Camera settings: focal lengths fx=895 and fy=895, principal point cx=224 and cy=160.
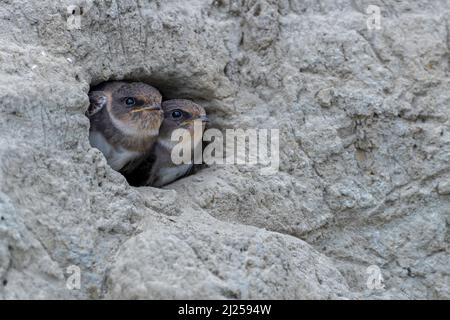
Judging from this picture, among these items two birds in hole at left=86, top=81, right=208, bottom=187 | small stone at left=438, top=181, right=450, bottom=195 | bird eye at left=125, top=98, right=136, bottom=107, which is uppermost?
bird eye at left=125, top=98, right=136, bottom=107

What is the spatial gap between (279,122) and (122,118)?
2.72ft

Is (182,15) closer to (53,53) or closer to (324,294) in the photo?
(53,53)

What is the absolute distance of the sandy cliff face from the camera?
3812 millimetres

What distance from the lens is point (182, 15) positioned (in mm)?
4574

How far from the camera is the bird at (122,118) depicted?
4.59 metres

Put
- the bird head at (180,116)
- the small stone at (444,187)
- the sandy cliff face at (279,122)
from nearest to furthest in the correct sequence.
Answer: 1. the sandy cliff face at (279,122)
2. the small stone at (444,187)
3. the bird head at (180,116)

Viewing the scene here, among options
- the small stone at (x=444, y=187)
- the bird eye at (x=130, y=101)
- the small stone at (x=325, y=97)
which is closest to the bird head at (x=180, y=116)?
the bird eye at (x=130, y=101)

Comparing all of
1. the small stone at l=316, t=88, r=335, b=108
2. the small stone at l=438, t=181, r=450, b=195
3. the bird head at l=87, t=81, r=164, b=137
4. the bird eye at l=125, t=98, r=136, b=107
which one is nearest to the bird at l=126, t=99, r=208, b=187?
the bird head at l=87, t=81, r=164, b=137

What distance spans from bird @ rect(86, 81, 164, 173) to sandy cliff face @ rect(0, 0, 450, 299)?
111mm

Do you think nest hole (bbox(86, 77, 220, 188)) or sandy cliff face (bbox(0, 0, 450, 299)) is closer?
sandy cliff face (bbox(0, 0, 450, 299))

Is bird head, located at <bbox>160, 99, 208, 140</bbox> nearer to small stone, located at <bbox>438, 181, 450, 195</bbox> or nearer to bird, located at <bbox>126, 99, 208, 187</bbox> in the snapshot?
bird, located at <bbox>126, 99, 208, 187</bbox>

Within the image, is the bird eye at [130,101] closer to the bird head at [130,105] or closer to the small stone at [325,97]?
the bird head at [130,105]

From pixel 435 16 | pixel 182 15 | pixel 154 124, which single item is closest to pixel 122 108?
pixel 154 124

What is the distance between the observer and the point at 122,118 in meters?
4.71
